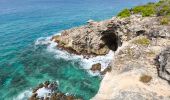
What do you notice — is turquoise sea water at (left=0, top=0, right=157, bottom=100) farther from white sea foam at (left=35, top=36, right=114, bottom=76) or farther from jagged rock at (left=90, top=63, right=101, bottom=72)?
jagged rock at (left=90, top=63, right=101, bottom=72)

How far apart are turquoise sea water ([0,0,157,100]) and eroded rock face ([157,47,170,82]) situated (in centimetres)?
1508

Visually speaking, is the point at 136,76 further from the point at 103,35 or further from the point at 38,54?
the point at 38,54

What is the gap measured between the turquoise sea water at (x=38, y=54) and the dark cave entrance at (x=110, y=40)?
8224 mm

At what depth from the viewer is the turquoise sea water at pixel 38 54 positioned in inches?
1679

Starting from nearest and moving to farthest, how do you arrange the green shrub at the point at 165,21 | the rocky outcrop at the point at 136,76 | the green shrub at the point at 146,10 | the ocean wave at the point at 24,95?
the rocky outcrop at the point at 136,76
the green shrub at the point at 165,21
the ocean wave at the point at 24,95
the green shrub at the point at 146,10

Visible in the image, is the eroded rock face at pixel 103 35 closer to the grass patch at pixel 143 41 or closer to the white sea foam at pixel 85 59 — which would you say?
the white sea foam at pixel 85 59

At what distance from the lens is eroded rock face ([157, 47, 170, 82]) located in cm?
2536

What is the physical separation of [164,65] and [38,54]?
3680cm

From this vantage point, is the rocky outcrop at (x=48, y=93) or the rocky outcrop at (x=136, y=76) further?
the rocky outcrop at (x=48, y=93)

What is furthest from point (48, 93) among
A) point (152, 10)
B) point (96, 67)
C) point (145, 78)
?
point (152, 10)

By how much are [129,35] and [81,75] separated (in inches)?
470

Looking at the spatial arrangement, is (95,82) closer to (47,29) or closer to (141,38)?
(141,38)

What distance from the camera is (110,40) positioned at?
187 feet

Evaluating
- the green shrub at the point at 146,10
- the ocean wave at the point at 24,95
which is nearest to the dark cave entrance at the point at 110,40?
the green shrub at the point at 146,10
